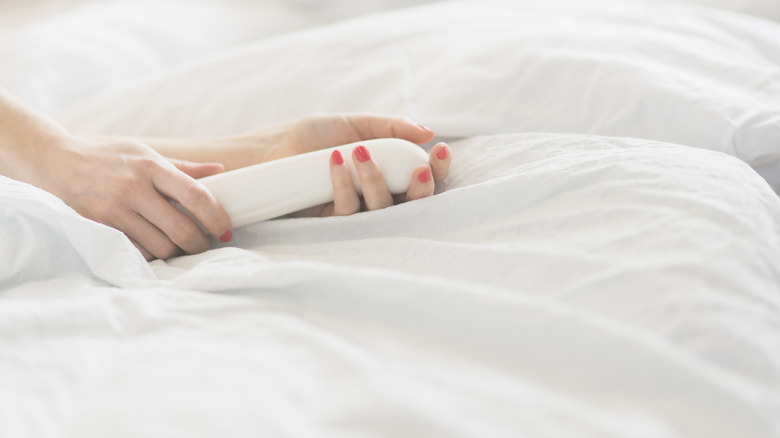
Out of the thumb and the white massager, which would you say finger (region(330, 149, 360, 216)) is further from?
the thumb

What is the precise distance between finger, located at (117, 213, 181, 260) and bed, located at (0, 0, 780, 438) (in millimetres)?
18

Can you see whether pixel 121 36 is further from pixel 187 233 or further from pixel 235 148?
pixel 187 233

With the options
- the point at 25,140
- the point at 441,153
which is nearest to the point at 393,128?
the point at 441,153

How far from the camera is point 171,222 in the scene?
0.57 m

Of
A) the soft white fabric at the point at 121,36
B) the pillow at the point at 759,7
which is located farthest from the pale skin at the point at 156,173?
the pillow at the point at 759,7

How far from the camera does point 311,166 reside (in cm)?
57

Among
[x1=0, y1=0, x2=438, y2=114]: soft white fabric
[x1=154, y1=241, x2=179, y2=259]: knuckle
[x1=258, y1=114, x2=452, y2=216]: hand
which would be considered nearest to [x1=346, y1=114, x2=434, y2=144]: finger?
[x1=258, y1=114, x2=452, y2=216]: hand

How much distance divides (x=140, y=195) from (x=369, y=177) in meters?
0.22

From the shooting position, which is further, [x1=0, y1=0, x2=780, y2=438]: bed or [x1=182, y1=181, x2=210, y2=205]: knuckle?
[x1=182, y1=181, x2=210, y2=205]: knuckle

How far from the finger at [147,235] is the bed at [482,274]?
0.06ft

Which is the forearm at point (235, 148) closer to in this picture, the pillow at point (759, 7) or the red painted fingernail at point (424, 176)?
the red painted fingernail at point (424, 176)

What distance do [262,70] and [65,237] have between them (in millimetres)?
362

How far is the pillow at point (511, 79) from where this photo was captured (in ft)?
1.90

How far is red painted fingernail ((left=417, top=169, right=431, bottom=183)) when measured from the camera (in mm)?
534
